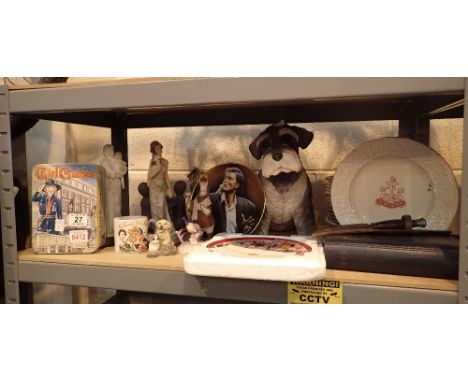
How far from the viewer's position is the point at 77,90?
2.33ft

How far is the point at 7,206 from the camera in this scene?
776 mm

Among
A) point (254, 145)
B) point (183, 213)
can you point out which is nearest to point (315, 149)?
point (254, 145)

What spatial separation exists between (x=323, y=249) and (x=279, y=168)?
9.4 inches

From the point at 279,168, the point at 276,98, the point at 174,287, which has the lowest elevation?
the point at 174,287

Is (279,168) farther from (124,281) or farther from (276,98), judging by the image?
(124,281)

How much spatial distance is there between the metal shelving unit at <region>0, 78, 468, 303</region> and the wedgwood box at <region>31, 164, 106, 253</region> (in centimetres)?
5

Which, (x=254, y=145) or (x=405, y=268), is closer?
(x=405, y=268)

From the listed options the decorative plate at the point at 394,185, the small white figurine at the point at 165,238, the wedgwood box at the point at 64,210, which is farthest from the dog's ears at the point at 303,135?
the wedgwood box at the point at 64,210

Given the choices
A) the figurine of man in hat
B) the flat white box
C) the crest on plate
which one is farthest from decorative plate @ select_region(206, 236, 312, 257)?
the figurine of man in hat

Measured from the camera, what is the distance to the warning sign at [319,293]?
63 cm

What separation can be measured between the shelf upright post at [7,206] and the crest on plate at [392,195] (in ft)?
2.60

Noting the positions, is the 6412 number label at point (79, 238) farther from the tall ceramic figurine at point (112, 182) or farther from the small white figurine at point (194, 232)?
the small white figurine at point (194, 232)

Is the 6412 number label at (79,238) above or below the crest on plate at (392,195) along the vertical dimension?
below

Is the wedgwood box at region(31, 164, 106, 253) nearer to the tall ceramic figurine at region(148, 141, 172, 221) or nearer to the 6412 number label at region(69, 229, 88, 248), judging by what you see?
the 6412 number label at region(69, 229, 88, 248)
